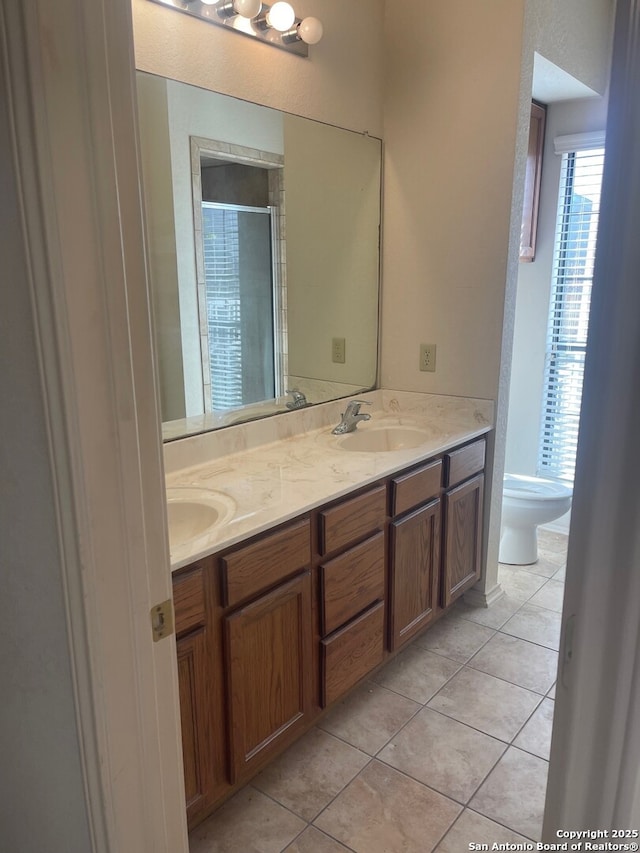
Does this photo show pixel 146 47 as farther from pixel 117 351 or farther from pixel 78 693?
pixel 78 693

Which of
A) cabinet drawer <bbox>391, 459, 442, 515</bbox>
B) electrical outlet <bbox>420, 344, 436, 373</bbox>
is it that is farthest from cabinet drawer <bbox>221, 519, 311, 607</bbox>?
electrical outlet <bbox>420, 344, 436, 373</bbox>

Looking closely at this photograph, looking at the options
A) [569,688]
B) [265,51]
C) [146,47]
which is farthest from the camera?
[265,51]

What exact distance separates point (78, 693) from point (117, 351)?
1.59ft

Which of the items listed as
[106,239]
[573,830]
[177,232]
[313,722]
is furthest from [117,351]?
[313,722]

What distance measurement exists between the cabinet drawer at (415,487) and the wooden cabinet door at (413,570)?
1.6 inches

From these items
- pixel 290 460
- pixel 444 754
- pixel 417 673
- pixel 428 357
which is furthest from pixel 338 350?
pixel 444 754

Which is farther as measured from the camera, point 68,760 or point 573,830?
point 68,760

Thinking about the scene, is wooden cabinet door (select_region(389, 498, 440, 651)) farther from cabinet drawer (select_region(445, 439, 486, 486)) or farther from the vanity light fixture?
the vanity light fixture

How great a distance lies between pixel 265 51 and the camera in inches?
83.3

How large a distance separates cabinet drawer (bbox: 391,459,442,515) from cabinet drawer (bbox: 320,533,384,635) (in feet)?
→ 0.45

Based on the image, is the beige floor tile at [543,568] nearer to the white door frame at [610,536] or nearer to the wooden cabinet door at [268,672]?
the wooden cabinet door at [268,672]

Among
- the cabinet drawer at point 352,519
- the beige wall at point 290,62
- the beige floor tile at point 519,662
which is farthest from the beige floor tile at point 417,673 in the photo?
the beige wall at point 290,62

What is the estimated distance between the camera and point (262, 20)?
2.05 meters

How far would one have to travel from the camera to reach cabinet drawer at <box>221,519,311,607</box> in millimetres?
1542
